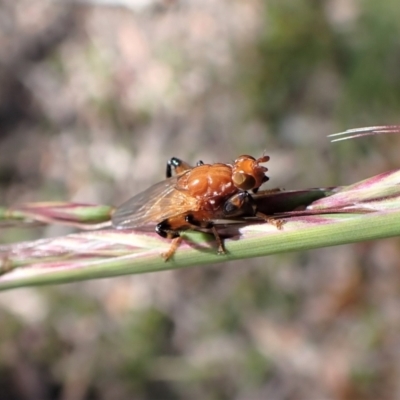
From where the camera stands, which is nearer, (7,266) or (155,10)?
(7,266)

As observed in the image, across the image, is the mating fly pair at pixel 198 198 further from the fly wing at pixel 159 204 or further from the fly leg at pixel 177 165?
the fly leg at pixel 177 165

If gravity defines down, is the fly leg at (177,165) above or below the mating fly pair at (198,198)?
above

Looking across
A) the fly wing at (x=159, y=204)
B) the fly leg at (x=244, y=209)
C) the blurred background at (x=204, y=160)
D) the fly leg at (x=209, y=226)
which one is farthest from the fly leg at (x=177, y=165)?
the blurred background at (x=204, y=160)

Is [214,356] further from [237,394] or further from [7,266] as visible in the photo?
[7,266]

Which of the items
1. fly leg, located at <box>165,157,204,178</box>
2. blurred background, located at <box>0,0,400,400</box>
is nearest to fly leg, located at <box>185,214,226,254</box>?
fly leg, located at <box>165,157,204,178</box>

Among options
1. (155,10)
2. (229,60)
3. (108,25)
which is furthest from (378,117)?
(108,25)

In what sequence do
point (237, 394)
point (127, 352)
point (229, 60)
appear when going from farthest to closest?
point (229, 60)
point (127, 352)
point (237, 394)
